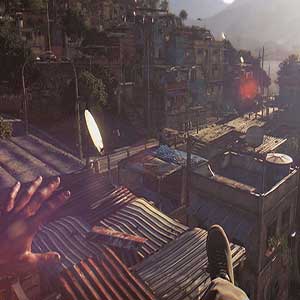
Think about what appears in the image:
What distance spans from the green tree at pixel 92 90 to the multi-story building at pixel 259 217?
20.1m

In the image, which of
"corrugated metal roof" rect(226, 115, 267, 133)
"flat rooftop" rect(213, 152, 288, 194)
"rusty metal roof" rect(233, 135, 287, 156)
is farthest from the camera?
"corrugated metal roof" rect(226, 115, 267, 133)

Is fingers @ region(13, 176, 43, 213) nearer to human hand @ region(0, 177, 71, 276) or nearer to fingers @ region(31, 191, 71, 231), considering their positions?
human hand @ region(0, 177, 71, 276)

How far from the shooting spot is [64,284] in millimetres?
6492

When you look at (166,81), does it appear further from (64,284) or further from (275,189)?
(64,284)

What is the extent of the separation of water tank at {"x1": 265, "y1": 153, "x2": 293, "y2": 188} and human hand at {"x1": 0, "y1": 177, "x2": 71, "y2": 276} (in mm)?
17892

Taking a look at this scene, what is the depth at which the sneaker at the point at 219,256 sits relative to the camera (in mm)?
6020

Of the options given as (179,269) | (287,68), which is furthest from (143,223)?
(287,68)

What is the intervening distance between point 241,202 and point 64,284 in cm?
1236

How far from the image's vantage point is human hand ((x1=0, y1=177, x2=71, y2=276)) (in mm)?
3209

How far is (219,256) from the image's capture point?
6.63 metres

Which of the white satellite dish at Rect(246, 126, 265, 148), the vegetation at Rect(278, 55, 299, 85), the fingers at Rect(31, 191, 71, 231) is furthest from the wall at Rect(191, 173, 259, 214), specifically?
the vegetation at Rect(278, 55, 299, 85)

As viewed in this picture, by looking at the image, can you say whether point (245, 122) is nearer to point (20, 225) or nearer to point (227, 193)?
point (227, 193)

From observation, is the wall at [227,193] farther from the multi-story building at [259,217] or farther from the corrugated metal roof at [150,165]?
the corrugated metal roof at [150,165]

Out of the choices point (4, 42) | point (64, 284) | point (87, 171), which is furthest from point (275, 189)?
point (4, 42)
